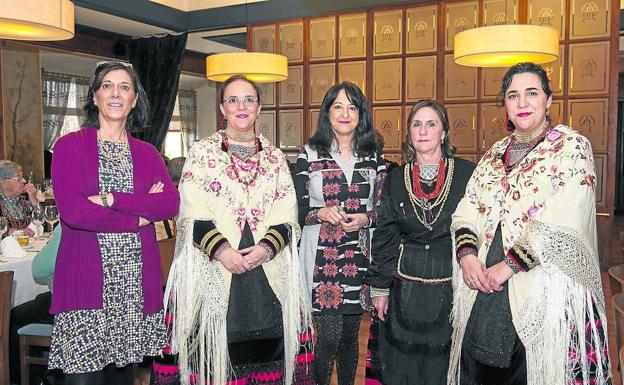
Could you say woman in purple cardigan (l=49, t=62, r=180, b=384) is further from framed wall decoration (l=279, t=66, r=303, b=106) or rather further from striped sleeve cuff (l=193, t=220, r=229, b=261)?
framed wall decoration (l=279, t=66, r=303, b=106)

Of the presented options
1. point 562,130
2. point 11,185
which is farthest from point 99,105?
point 11,185

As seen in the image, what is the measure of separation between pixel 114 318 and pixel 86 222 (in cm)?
37

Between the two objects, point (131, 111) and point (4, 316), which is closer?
point (131, 111)

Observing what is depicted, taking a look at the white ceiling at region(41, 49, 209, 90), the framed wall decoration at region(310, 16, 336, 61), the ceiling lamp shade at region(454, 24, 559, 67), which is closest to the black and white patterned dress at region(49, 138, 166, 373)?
the ceiling lamp shade at region(454, 24, 559, 67)

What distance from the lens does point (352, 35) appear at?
20.9ft

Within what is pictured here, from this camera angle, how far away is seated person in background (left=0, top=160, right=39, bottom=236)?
3.74 m

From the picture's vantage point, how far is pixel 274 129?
22.7 ft

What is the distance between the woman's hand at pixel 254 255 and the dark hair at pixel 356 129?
562 mm

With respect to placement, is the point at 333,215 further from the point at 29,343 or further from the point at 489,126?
the point at 489,126

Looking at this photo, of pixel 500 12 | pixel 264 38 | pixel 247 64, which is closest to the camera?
pixel 247 64

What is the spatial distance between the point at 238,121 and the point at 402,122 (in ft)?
13.2

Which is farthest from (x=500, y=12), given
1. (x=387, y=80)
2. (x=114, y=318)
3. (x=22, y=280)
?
(x=114, y=318)

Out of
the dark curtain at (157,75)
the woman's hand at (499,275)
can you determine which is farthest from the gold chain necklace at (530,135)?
A: the dark curtain at (157,75)

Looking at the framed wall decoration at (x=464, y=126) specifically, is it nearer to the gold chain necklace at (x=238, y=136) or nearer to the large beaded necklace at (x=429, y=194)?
the large beaded necklace at (x=429, y=194)
